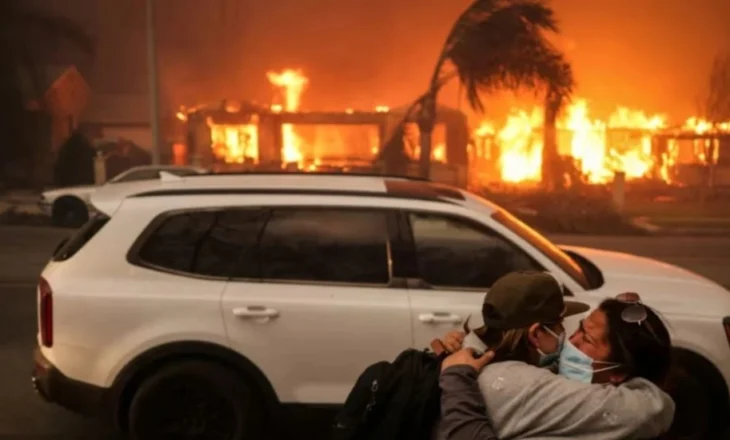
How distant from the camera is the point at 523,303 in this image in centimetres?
211

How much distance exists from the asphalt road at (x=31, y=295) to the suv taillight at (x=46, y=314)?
0.92m

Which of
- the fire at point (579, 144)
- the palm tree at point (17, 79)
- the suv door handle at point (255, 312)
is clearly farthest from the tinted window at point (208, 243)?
the palm tree at point (17, 79)

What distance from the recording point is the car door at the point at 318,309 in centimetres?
414

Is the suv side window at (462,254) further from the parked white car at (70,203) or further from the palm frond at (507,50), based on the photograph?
the palm frond at (507,50)

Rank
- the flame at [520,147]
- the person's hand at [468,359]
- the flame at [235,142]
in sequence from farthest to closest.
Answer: the flame at [520,147], the flame at [235,142], the person's hand at [468,359]

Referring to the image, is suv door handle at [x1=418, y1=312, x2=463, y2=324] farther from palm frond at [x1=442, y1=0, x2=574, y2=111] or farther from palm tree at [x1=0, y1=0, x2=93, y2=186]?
palm tree at [x1=0, y1=0, x2=93, y2=186]

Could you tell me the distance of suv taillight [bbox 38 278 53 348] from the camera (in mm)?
4230

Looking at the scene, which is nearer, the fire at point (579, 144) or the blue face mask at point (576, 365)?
the blue face mask at point (576, 365)

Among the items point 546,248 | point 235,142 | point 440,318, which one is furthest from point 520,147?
point 440,318

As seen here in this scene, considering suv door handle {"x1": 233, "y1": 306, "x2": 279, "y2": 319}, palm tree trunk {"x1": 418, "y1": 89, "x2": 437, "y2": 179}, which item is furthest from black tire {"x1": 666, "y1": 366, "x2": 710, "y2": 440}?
palm tree trunk {"x1": 418, "y1": 89, "x2": 437, "y2": 179}

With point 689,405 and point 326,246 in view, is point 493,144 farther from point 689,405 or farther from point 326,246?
point 326,246

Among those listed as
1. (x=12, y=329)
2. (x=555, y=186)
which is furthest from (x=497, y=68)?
(x=12, y=329)

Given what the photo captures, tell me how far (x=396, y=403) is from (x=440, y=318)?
1999mm

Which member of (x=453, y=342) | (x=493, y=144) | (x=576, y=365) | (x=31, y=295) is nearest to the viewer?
(x=576, y=365)
